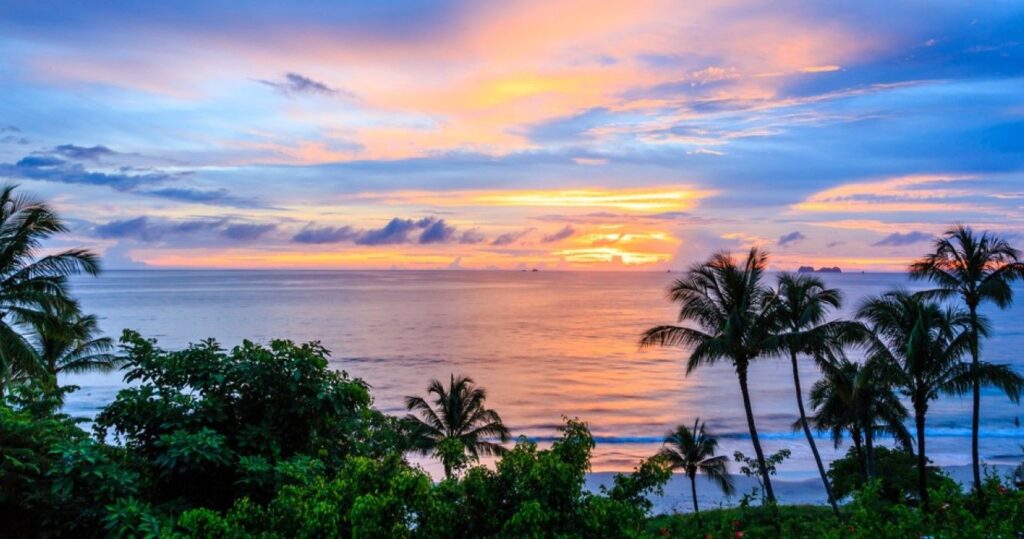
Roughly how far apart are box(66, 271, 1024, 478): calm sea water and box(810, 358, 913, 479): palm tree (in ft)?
24.0

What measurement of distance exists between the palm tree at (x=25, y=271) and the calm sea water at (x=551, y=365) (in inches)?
861

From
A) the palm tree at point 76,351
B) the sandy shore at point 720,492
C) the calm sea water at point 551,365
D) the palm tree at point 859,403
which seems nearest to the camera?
the palm tree at point 859,403

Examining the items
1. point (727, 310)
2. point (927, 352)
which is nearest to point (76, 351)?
point (727, 310)

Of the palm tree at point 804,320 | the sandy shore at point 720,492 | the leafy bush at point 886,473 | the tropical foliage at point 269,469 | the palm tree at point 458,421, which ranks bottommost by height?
the sandy shore at point 720,492

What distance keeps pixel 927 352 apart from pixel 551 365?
161 ft

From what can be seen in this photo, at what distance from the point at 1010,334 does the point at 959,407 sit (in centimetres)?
5086

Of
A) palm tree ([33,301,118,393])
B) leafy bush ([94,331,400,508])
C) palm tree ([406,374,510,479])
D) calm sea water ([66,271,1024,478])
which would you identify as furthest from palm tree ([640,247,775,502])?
palm tree ([33,301,118,393])

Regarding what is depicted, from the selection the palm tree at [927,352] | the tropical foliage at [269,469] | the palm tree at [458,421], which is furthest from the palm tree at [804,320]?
the palm tree at [458,421]

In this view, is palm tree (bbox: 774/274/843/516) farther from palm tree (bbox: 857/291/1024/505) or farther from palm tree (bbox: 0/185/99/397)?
palm tree (bbox: 0/185/99/397)

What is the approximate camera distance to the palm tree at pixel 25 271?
15602mm

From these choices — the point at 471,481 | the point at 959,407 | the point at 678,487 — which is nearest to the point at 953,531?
the point at 471,481

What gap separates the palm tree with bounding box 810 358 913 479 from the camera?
71.1 ft

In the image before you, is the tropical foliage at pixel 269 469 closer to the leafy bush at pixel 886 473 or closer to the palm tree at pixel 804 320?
the palm tree at pixel 804 320

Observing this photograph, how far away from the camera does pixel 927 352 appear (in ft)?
61.1
